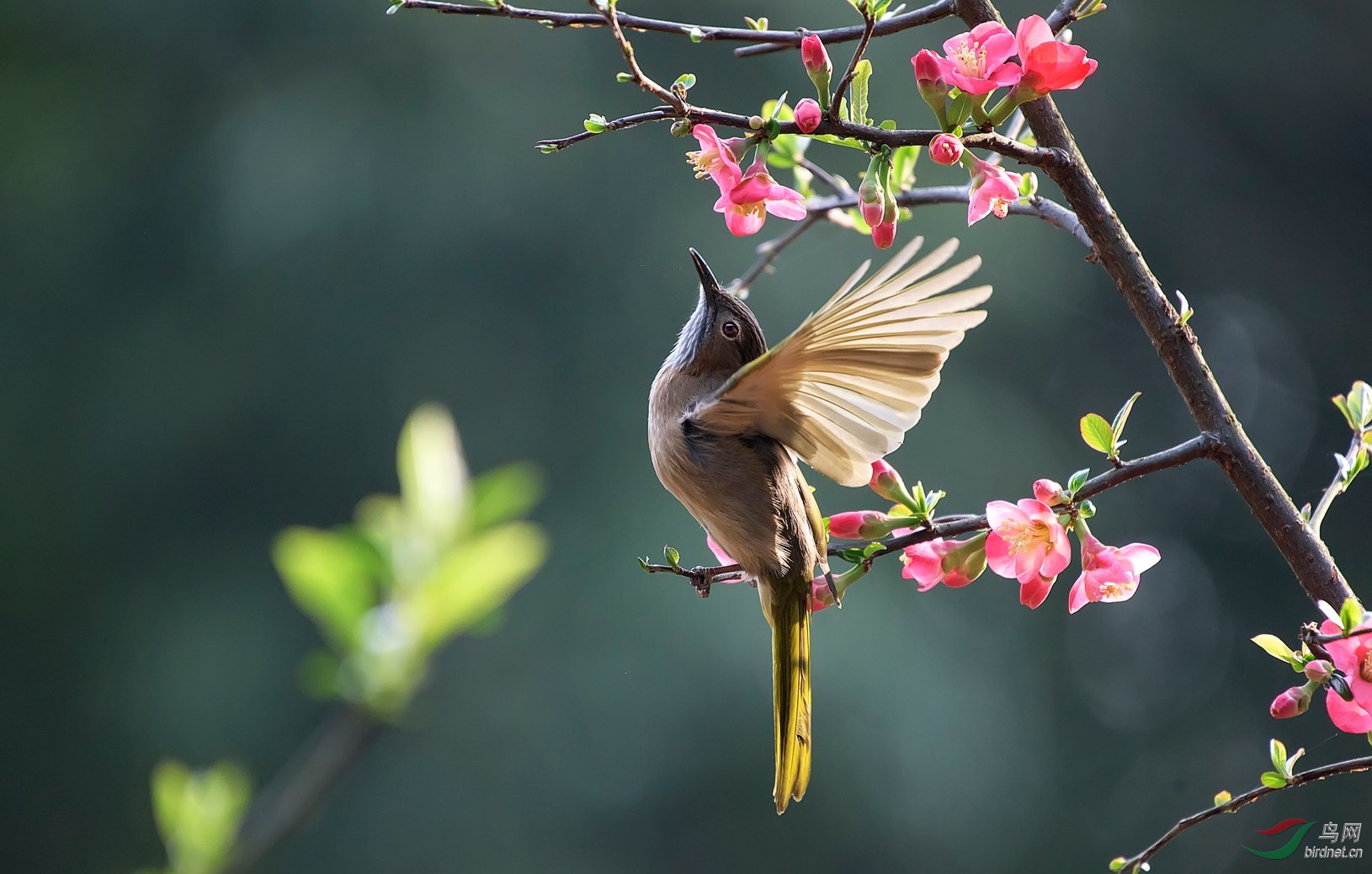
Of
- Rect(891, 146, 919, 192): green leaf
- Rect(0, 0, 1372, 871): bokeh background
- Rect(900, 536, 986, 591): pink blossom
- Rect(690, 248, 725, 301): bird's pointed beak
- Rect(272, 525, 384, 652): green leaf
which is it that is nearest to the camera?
Rect(272, 525, 384, 652): green leaf

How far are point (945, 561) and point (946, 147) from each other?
35 centimetres

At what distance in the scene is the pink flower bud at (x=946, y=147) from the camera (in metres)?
0.83

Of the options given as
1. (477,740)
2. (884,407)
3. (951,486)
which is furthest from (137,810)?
(884,407)

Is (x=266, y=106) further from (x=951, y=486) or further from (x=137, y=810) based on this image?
(x=951, y=486)

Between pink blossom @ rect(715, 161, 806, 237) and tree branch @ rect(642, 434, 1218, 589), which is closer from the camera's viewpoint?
tree branch @ rect(642, 434, 1218, 589)

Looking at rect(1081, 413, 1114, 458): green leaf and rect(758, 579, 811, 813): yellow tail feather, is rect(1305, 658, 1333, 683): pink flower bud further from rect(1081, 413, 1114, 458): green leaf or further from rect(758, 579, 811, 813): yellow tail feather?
rect(758, 579, 811, 813): yellow tail feather

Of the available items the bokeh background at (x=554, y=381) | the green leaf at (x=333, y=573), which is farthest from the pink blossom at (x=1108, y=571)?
the bokeh background at (x=554, y=381)

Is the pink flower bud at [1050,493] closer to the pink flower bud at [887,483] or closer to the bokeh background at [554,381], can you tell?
the pink flower bud at [887,483]

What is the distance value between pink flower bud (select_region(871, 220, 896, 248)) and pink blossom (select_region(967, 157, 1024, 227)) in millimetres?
64

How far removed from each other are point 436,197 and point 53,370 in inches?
99.3

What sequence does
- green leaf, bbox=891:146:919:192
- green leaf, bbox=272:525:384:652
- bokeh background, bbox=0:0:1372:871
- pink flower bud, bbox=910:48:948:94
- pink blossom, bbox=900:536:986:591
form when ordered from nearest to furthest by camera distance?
green leaf, bbox=272:525:384:652 < pink flower bud, bbox=910:48:948:94 < pink blossom, bbox=900:536:986:591 < green leaf, bbox=891:146:919:192 < bokeh background, bbox=0:0:1372:871

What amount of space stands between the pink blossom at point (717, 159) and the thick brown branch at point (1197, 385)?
26 centimetres

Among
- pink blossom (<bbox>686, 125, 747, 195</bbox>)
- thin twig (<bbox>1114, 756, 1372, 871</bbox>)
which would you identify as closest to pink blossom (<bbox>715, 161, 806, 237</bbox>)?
pink blossom (<bbox>686, 125, 747, 195</bbox>)

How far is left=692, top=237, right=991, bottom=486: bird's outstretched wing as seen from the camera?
102 centimetres
